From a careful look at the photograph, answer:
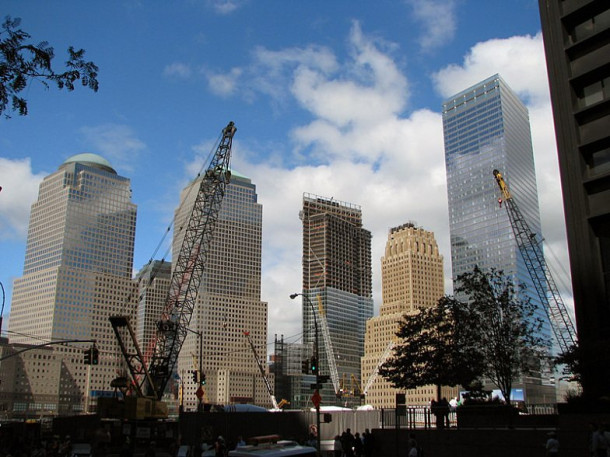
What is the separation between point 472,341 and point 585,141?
1581cm

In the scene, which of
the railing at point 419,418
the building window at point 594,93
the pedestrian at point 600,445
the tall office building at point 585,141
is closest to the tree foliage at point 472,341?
the railing at point 419,418

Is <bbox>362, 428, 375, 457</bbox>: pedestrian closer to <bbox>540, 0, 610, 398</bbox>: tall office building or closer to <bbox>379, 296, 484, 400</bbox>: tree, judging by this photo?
<bbox>379, 296, 484, 400</bbox>: tree

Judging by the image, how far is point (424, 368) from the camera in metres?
52.2

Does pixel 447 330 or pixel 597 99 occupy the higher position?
pixel 597 99

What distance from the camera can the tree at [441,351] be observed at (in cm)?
4625

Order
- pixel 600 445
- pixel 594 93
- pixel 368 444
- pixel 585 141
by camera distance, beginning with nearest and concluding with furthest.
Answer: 1. pixel 600 445
2. pixel 368 444
3. pixel 585 141
4. pixel 594 93

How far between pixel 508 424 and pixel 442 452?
12.5ft

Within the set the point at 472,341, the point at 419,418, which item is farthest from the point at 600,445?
the point at 472,341

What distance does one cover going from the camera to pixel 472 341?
45344mm

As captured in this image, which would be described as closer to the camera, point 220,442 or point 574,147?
point 220,442

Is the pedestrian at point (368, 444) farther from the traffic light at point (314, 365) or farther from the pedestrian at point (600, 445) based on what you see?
the pedestrian at point (600, 445)

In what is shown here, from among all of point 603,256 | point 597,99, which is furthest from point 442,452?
point 597,99

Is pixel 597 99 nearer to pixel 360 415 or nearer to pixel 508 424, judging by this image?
pixel 508 424

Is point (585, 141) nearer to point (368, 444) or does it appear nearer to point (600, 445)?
point (368, 444)
